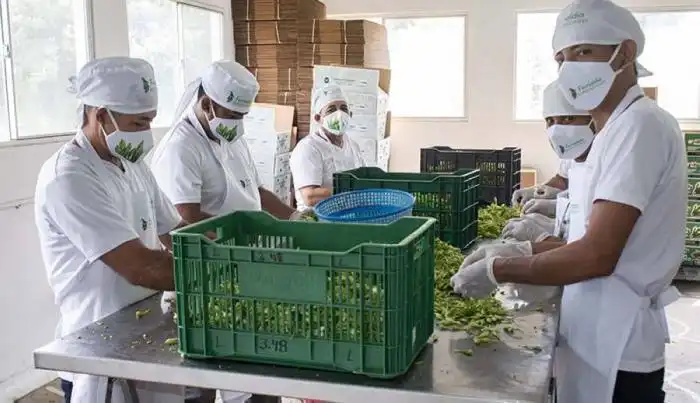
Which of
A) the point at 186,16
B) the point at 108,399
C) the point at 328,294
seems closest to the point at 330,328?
the point at 328,294

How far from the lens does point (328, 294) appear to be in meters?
1.32

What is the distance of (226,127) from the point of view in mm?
2762

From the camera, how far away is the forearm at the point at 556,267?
1545 millimetres

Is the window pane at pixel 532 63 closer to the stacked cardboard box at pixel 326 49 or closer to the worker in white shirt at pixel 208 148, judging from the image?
the stacked cardboard box at pixel 326 49

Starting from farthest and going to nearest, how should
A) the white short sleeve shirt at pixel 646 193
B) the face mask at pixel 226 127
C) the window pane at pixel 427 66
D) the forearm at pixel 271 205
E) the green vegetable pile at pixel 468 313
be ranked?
1. the window pane at pixel 427 66
2. the forearm at pixel 271 205
3. the face mask at pixel 226 127
4. the green vegetable pile at pixel 468 313
5. the white short sleeve shirt at pixel 646 193

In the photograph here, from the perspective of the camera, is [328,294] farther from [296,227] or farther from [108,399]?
[108,399]

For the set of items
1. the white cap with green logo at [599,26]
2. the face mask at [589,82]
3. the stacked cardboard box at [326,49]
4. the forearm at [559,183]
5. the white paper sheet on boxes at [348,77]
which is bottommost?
the forearm at [559,183]

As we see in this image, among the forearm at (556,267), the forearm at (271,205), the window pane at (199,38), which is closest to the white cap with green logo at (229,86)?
the forearm at (271,205)

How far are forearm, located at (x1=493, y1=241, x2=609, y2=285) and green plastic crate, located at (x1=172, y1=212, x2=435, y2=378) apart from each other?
0.89 ft

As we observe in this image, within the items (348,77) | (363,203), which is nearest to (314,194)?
(363,203)

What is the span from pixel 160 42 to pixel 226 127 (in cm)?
284

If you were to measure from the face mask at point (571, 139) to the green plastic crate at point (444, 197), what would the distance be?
39 cm

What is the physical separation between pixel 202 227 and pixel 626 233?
0.94 metres

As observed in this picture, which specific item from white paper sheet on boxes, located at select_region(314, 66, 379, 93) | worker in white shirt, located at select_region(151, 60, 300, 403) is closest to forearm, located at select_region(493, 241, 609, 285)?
worker in white shirt, located at select_region(151, 60, 300, 403)
